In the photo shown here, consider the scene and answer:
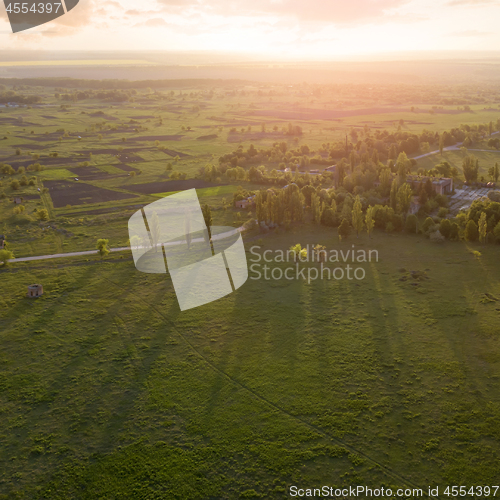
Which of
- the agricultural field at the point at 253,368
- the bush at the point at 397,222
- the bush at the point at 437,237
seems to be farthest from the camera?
the bush at the point at 397,222

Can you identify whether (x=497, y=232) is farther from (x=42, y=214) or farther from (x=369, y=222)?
(x=42, y=214)

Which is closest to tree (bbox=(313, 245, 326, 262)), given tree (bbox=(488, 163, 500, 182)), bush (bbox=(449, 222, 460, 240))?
bush (bbox=(449, 222, 460, 240))

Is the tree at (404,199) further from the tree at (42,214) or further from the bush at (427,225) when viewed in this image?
the tree at (42,214)

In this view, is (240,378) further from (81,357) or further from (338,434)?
(81,357)

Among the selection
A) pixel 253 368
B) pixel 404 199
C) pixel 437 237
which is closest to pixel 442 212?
pixel 404 199

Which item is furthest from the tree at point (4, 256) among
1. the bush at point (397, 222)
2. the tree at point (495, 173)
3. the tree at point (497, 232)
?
the tree at point (495, 173)

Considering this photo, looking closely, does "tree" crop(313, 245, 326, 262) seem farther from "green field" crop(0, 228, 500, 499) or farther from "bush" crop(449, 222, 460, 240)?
"bush" crop(449, 222, 460, 240)

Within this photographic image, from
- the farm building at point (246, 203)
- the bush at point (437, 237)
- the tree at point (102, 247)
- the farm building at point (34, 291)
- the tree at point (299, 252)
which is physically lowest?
the bush at point (437, 237)

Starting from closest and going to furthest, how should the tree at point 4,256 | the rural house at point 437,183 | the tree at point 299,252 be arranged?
the tree at point 4,256, the tree at point 299,252, the rural house at point 437,183
